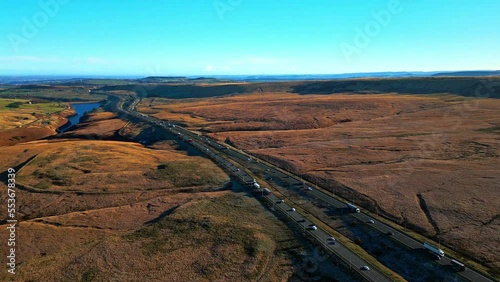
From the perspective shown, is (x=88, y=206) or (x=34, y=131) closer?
(x=88, y=206)

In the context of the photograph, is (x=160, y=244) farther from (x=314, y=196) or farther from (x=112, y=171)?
(x=112, y=171)

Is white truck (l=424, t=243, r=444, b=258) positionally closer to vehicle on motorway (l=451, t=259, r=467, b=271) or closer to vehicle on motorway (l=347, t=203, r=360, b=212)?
vehicle on motorway (l=451, t=259, r=467, b=271)

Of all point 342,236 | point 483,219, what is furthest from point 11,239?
point 483,219

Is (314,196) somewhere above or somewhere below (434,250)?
below

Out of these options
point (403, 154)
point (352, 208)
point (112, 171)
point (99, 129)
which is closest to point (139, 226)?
point (112, 171)

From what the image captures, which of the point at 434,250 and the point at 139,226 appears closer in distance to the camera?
the point at 434,250

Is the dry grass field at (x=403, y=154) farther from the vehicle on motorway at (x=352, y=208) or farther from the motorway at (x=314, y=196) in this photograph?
the motorway at (x=314, y=196)

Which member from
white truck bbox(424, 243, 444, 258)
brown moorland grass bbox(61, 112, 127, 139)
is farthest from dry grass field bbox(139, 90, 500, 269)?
brown moorland grass bbox(61, 112, 127, 139)

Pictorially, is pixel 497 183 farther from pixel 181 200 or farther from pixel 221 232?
pixel 181 200
